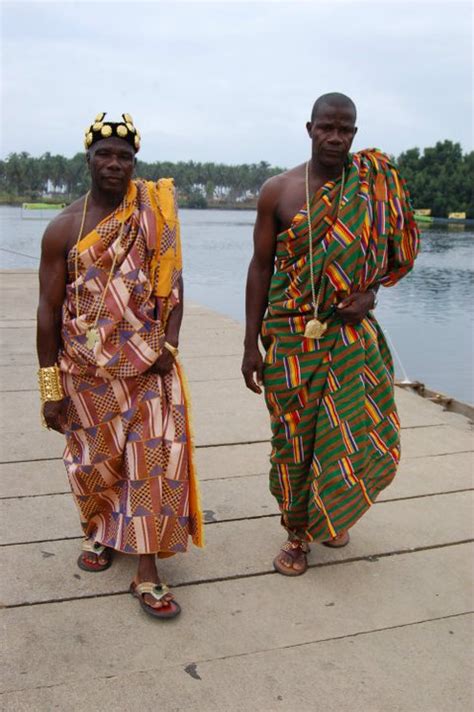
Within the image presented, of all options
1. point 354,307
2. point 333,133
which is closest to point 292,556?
point 354,307

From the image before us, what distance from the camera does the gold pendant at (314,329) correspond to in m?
2.81

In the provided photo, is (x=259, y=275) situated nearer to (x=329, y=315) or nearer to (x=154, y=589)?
(x=329, y=315)

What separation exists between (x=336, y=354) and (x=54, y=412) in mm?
1078

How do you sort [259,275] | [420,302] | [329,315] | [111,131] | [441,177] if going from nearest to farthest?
1. [111,131]
2. [329,315]
3. [259,275]
4. [420,302]
5. [441,177]

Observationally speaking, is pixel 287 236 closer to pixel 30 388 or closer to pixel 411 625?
pixel 411 625

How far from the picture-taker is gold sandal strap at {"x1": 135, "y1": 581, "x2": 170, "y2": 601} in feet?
8.69

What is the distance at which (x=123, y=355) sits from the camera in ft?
8.64

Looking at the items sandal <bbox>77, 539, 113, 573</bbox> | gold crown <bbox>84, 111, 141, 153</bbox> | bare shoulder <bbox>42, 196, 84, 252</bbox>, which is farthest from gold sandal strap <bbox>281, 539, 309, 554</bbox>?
gold crown <bbox>84, 111, 141, 153</bbox>

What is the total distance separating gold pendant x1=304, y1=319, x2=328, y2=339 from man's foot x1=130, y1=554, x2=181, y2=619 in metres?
1.01

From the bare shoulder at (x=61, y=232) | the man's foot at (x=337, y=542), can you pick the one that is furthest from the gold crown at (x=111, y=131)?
the man's foot at (x=337, y=542)

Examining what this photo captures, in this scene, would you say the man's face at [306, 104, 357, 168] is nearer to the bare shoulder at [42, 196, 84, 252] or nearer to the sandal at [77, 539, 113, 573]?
the bare shoulder at [42, 196, 84, 252]

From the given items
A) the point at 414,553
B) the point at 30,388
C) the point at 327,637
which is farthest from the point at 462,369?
the point at 327,637

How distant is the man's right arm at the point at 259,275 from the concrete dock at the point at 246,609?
2.58 feet

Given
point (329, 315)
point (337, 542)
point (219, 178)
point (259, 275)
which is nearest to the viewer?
point (329, 315)
